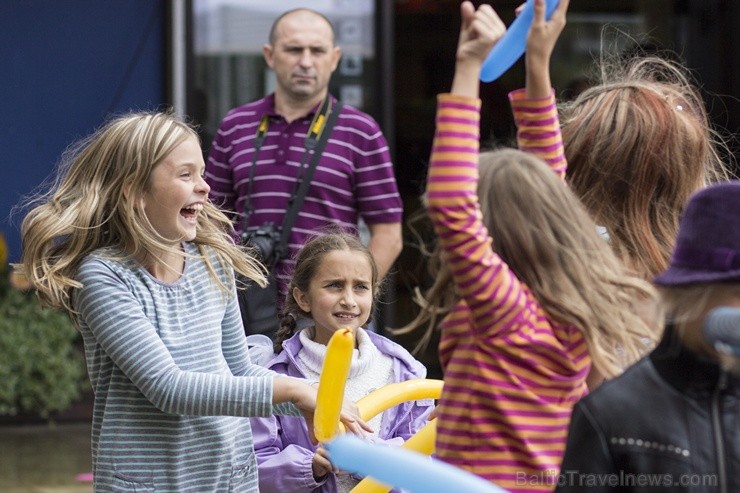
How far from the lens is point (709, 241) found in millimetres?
2111

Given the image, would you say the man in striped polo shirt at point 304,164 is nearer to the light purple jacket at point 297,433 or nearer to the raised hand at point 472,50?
the light purple jacket at point 297,433

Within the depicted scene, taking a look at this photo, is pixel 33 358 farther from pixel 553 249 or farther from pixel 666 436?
pixel 666 436

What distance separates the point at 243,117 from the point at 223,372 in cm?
261

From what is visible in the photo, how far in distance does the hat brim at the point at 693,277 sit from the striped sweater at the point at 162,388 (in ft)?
3.66

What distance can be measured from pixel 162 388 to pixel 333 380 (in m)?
0.47

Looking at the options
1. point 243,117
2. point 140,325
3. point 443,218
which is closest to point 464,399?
point 443,218

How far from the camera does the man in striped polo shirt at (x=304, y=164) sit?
541 cm

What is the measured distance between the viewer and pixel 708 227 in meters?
2.12

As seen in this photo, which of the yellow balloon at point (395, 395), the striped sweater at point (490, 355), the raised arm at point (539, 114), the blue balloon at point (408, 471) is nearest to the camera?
the blue balloon at point (408, 471)

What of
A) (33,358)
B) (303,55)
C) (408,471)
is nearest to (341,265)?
(303,55)

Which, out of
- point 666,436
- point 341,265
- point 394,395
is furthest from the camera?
point 341,265

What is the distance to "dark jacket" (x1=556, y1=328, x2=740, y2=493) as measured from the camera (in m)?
2.04

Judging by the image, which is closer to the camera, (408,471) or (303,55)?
(408,471)

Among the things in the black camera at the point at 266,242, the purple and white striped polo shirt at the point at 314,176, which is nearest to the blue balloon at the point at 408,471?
the black camera at the point at 266,242
